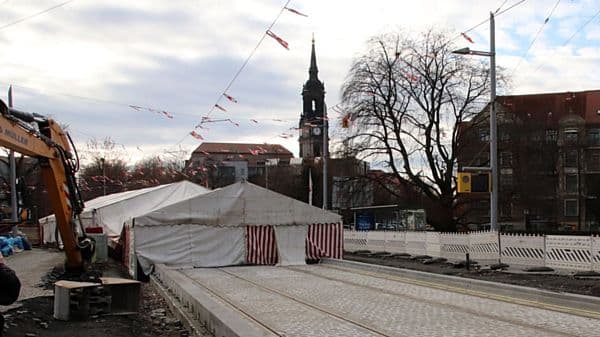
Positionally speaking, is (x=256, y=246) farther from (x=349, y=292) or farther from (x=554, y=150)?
(x=554, y=150)

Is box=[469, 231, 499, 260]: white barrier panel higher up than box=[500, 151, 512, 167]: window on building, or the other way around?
box=[500, 151, 512, 167]: window on building

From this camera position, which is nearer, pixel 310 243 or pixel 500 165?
pixel 310 243

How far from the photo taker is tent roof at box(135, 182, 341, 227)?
26.8 metres

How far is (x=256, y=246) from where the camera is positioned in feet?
92.4

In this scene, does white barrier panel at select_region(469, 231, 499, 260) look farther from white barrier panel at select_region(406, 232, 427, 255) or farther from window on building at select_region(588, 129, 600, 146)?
window on building at select_region(588, 129, 600, 146)

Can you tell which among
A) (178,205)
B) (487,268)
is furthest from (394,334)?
(178,205)

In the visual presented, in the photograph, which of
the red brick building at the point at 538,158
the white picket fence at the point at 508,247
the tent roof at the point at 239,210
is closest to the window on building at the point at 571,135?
the red brick building at the point at 538,158

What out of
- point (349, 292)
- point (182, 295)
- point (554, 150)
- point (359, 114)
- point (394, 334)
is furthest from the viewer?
point (554, 150)

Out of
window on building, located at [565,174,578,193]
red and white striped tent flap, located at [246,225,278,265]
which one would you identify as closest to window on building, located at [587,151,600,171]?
window on building, located at [565,174,578,193]

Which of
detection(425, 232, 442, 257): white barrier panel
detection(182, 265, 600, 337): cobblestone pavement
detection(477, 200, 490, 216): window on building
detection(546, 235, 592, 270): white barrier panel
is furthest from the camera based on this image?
detection(477, 200, 490, 216): window on building

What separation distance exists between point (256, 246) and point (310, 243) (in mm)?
2372

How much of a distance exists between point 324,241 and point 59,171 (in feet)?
51.9

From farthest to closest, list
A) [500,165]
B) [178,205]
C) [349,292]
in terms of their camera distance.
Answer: [500,165], [178,205], [349,292]

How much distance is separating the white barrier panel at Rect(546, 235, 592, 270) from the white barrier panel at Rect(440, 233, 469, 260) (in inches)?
213
